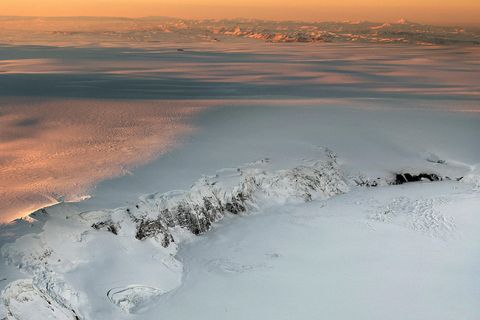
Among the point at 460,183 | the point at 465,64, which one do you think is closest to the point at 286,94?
the point at 460,183

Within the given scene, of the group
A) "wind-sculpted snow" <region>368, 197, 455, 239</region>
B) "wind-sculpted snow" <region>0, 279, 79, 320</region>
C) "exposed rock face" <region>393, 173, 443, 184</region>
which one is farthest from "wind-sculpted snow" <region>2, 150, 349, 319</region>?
"exposed rock face" <region>393, 173, 443, 184</region>

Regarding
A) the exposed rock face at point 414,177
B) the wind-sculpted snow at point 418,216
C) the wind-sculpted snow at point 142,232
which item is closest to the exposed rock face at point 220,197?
the wind-sculpted snow at point 142,232

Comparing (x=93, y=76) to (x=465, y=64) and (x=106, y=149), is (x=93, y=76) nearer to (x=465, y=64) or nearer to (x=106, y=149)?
(x=106, y=149)

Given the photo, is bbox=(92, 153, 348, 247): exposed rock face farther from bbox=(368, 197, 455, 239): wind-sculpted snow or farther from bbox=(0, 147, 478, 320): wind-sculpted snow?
bbox=(368, 197, 455, 239): wind-sculpted snow

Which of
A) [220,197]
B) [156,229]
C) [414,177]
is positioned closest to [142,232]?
[156,229]

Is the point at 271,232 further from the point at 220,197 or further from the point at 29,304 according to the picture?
the point at 29,304

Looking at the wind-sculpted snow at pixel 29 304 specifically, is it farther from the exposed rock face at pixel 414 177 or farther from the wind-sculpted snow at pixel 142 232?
the exposed rock face at pixel 414 177
